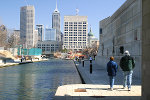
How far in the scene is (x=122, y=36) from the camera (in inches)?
1014

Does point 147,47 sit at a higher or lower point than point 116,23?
lower

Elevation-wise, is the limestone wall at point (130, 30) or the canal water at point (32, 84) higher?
the limestone wall at point (130, 30)

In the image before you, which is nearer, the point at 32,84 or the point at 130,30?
the point at 32,84

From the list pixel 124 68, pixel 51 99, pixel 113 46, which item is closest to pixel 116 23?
pixel 113 46

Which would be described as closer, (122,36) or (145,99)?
(145,99)

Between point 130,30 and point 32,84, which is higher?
point 130,30

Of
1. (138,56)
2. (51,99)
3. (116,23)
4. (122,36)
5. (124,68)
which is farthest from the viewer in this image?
(116,23)

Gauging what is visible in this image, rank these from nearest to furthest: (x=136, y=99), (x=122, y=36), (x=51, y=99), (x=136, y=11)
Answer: (x=136, y=99)
(x=51, y=99)
(x=136, y=11)
(x=122, y=36)

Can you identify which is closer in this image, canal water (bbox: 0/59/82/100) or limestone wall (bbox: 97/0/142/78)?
canal water (bbox: 0/59/82/100)

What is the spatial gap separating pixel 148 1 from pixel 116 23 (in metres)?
22.1

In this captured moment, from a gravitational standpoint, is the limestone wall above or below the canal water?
above

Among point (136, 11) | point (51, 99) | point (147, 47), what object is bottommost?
point (51, 99)

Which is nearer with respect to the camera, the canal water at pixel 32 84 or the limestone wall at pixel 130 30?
the canal water at pixel 32 84

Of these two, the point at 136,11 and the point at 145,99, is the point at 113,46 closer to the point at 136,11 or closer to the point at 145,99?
the point at 136,11
